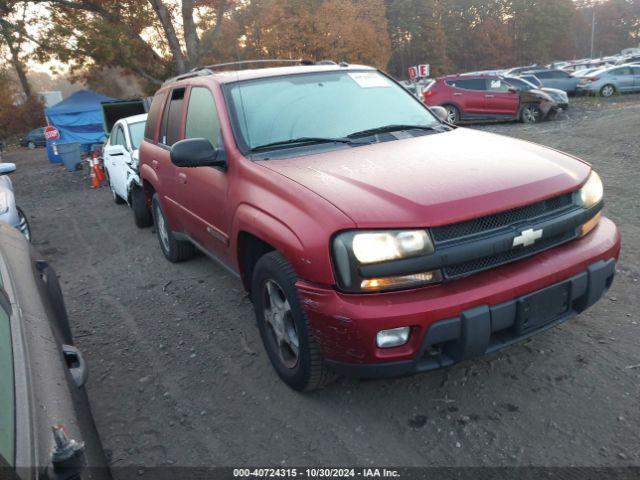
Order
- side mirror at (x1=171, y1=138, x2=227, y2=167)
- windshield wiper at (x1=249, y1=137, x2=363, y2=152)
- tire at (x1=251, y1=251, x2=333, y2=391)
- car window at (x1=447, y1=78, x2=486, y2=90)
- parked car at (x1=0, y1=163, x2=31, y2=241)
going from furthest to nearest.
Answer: car window at (x1=447, y1=78, x2=486, y2=90)
parked car at (x1=0, y1=163, x2=31, y2=241)
windshield wiper at (x1=249, y1=137, x2=363, y2=152)
side mirror at (x1=171, y1=138, x2=227, y2=167)
tire at (x1=251, y1=251, x2=333, y2=391)

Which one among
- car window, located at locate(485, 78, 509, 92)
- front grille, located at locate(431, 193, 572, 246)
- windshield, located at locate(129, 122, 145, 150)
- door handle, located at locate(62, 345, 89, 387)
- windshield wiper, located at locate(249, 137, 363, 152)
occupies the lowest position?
car window, located at locate(485, 78, 509, 92)

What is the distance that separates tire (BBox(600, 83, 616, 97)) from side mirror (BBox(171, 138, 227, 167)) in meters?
23.7

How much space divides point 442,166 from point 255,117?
54.6 inches

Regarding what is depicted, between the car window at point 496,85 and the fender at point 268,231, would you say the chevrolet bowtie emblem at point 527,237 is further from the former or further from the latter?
the car window at point 496,85

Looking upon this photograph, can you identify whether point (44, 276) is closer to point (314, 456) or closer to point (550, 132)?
point (314, 456)

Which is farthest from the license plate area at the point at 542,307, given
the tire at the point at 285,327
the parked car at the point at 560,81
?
the parked car at the point at 560,81

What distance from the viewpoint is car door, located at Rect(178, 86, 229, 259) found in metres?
3.55

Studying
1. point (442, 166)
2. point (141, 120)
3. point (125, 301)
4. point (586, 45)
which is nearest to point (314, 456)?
point (442, 166)

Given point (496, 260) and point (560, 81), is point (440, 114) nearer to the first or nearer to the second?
point (496, 260)

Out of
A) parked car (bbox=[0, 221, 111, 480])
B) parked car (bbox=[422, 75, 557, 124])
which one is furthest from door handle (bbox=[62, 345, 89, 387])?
parked car (bbox=[422, 75, 557, 124])

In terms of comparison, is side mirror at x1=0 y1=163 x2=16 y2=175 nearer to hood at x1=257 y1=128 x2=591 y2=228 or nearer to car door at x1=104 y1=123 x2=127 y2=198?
car door at x1=104 y1=123 x2=127 y2=198

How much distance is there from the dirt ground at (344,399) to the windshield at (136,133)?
3.75 m

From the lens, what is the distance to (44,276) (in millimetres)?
3172

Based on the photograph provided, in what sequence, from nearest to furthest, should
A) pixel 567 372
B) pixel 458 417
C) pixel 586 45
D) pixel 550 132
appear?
1. pixel 458 417
2. pixel 567 372
3. pixel 550 132
4. pixel 586 45
